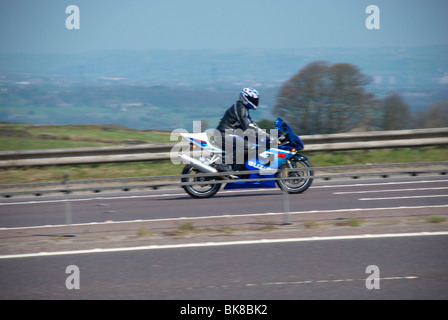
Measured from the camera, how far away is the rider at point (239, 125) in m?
11.2

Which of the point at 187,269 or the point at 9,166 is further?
the point at 9,166

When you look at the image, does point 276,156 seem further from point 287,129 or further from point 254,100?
point 254,100

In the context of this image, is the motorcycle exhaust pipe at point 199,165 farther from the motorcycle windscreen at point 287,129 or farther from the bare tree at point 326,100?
the bare tree at point 326,100

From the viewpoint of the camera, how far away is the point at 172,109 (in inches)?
832

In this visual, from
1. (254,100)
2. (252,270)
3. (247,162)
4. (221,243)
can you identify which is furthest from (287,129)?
(252,270)

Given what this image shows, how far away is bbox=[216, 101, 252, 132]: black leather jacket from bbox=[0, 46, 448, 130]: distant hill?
3182 millimetres

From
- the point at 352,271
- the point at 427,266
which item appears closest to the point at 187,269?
the point at 352,271

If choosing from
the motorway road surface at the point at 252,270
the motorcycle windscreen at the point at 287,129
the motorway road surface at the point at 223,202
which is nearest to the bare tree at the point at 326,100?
the motorway road surface at the point at 223,202

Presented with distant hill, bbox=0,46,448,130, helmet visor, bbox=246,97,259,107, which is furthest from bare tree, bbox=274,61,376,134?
helmet visor, bbox=246,97,259,107

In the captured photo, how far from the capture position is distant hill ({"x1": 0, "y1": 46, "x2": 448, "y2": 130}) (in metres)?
19.2

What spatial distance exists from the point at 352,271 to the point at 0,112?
747 inches

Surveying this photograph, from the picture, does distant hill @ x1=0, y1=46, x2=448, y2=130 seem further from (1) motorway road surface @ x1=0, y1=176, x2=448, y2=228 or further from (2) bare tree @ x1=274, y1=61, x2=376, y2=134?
(1) motorway road surface @ x1=0, y1=176, x2=448, y2=228

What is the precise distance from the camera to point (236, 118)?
36.7 ft

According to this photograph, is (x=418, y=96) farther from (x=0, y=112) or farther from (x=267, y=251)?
(x=0, y=112)
